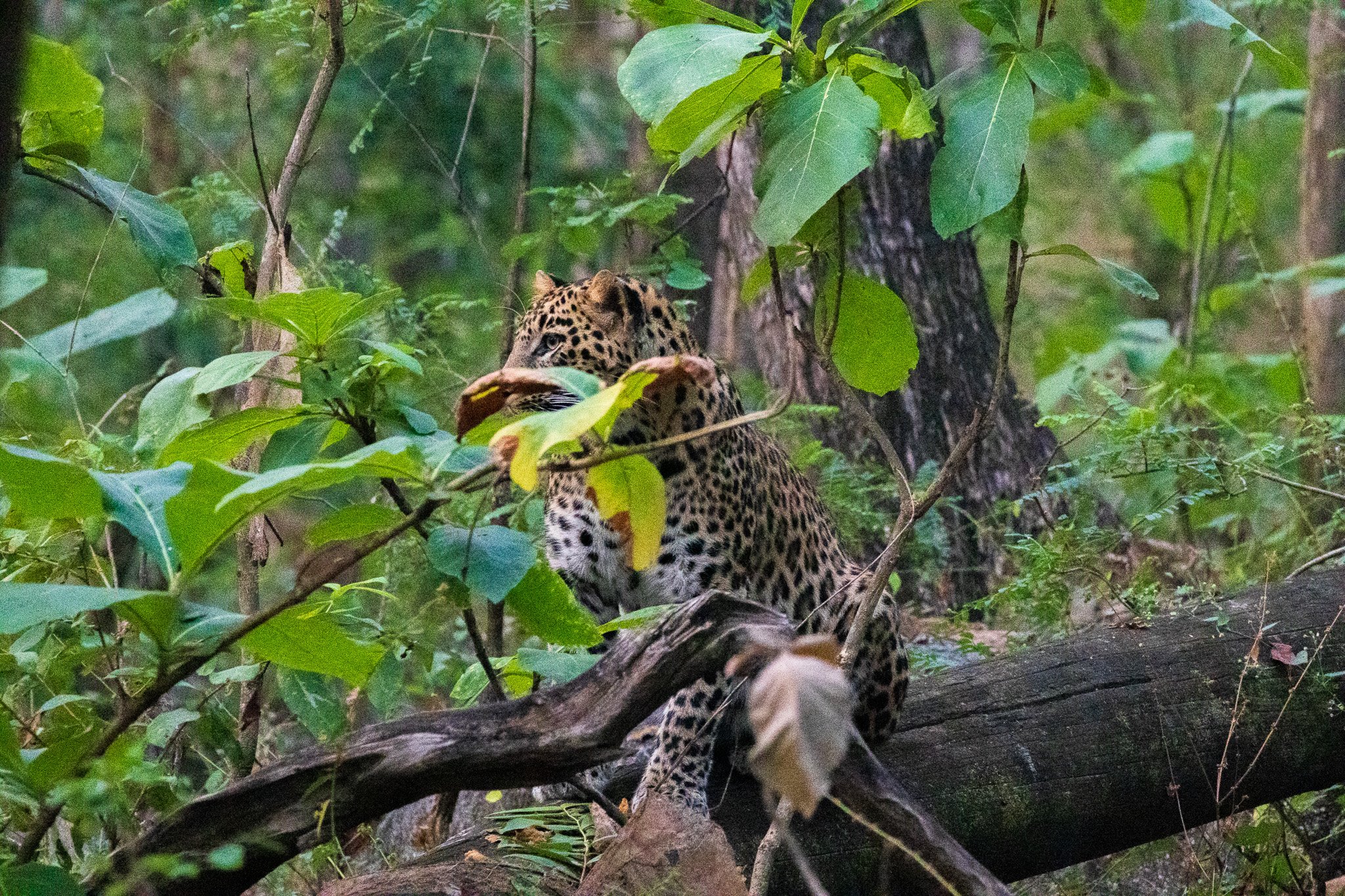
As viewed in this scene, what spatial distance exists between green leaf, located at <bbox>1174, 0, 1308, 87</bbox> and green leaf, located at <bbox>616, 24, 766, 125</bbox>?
4.32ft

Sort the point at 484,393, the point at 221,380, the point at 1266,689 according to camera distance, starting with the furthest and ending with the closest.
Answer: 1. the point at 1266,689
2. the point at 221,380
3. the point at 484,393

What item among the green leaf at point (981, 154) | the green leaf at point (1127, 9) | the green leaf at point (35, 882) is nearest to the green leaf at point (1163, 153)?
the green leaf at point (1127, 9)

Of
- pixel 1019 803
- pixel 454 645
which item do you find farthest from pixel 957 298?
pixel 1019 803

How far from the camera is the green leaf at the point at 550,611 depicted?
12.5ft

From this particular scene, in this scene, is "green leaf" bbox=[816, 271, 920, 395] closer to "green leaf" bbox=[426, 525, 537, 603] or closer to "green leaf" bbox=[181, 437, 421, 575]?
"green leaf" bbox=[426, 525, 537, 603]

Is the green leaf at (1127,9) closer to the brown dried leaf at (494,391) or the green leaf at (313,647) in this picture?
the brown dried leaf at (494,391)

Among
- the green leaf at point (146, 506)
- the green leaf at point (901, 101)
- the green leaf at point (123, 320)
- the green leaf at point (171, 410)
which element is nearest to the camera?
the green leaf at point (146, 506)

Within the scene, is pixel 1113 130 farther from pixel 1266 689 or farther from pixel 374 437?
pixel 374 437

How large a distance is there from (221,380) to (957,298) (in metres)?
6.15

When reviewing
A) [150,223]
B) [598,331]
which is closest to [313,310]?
[150,223]

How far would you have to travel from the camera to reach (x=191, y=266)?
13.2ft

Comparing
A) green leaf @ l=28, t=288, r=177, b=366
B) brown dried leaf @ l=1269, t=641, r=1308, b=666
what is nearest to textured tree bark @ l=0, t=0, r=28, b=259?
green leaf @ l=28, t=288, r=177, b=366

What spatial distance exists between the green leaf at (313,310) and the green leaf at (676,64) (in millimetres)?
888

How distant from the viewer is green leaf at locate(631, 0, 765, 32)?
4.05 metres
